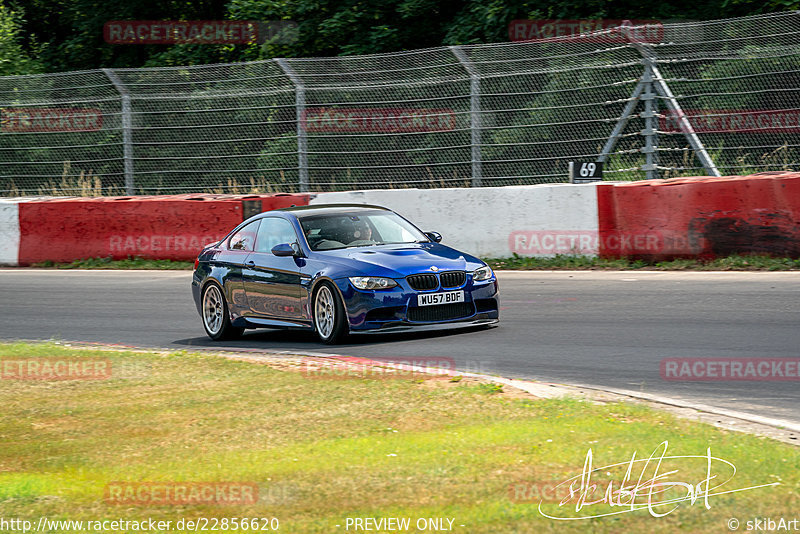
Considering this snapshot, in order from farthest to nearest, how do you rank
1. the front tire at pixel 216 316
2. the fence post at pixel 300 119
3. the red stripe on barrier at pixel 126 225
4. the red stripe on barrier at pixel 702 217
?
the fence post at pixel 300 119 → the red stripe on barrier at pixel 126 225 → the red stripe on barrier at pixel 702 217 → the front tire at pixel 216 316

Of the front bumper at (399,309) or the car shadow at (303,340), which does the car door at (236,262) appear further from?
the front bumper at (399,309)

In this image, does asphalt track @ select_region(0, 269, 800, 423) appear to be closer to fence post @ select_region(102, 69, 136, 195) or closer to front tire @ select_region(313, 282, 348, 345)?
front tire @ select_region(313, 282, 348, 345)

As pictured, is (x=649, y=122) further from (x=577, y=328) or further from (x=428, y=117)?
(x=577, y=328)

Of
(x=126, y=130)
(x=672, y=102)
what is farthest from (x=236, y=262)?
(x=126, y=130)

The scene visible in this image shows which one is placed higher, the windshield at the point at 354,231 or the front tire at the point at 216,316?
the windshield at the point at 354,231

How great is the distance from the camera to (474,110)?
61.5 feet

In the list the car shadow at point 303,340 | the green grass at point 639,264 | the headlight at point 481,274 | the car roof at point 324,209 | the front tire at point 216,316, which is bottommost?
the car shadow at point 303,340

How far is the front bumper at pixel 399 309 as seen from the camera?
1066 cm

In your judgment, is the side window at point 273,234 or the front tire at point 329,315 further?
the side window at point 273,234

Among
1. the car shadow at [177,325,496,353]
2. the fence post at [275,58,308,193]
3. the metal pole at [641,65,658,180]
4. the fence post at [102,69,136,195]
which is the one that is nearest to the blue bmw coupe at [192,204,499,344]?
the car shadow at [177,325,496,353]

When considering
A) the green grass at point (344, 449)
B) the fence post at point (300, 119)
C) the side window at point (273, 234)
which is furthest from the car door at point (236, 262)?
the fence post at point (300, 119)

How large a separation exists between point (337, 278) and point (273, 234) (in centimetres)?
161

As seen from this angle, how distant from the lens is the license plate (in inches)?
424

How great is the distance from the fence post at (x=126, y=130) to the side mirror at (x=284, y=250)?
11338 mm
